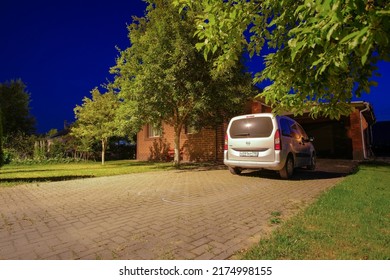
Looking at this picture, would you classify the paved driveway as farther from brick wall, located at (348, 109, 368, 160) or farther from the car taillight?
brick wall, located at (348, 109, 368, 160)

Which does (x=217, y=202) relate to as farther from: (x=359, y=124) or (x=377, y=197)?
(x=359, y=124)

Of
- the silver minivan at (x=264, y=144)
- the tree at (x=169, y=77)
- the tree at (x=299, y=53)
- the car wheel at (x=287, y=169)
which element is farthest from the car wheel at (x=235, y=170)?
the tree at (x=299, y=53)

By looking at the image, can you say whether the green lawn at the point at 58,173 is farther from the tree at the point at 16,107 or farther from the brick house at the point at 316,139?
the tree at the point at 16,107

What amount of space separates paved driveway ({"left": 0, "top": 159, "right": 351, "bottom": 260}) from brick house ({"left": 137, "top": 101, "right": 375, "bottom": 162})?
9387 mm

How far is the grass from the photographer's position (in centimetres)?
254

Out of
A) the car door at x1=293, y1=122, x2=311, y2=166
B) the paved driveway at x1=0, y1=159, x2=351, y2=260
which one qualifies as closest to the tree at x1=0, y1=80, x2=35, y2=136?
the paved driveway at x1=0, y1=159, x2=351, y2=260

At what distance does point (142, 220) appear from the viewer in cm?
388

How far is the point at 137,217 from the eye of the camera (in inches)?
159

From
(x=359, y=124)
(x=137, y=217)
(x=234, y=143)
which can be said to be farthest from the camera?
(x=359, y=124)

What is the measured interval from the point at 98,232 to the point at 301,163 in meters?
7.56

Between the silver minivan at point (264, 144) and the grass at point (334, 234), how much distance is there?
279 centimetres

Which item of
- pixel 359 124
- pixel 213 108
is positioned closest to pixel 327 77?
pixel 213 108

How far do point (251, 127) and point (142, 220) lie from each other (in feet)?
16.7
